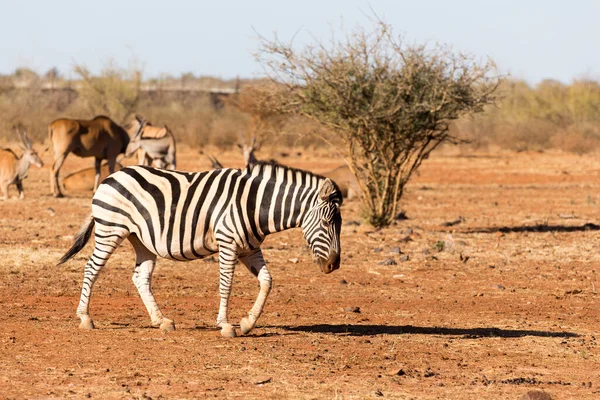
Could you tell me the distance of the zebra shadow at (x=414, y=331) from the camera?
9820 millimetres

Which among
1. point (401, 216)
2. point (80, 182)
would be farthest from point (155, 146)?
point (401, 216)

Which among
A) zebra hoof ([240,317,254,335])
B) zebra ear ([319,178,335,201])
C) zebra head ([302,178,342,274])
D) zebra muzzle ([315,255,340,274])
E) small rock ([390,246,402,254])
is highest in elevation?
zebra ear ([319,178,335,201])

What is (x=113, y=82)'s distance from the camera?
4888 cm

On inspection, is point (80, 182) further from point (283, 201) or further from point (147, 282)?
point (283, 201)

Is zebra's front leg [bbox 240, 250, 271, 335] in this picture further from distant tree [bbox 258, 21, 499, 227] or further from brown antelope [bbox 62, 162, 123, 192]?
brown antelope [bbox 62, 162, 123, 192]

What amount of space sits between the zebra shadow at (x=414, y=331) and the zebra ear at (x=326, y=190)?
4.97 feet

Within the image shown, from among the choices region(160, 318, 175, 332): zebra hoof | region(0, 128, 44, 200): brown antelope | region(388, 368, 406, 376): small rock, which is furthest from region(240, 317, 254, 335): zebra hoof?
region(0, 128, 44, 200): brown antelope

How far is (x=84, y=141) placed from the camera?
2500cm

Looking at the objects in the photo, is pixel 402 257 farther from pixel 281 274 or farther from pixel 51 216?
pixel 51 216

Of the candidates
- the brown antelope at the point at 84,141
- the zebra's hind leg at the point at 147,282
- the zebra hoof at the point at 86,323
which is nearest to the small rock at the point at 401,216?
the brown antelope at the point at 84,141

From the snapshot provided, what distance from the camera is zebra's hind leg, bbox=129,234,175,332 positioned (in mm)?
9453

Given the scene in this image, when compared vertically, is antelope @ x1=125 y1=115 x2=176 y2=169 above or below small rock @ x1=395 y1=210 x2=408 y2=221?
above

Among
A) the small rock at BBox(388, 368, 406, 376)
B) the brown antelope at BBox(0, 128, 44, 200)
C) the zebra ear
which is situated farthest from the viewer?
the brown antelope at BBox(0, 128, 44, 200)

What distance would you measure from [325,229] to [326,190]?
1.16 ft
